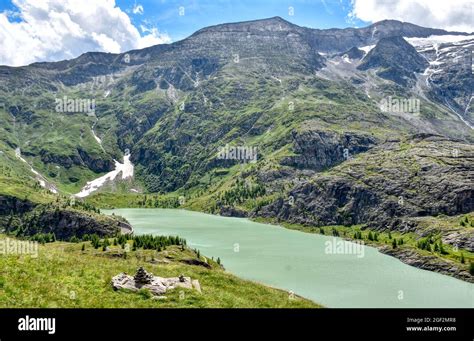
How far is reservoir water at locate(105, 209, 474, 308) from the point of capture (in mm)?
81938

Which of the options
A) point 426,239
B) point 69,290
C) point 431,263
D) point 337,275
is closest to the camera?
point 69,290

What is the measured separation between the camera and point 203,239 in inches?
6747

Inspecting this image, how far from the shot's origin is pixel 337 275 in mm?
103938

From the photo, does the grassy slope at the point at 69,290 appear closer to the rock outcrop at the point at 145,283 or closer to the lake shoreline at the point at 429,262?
the rock outcrop at the point at 145,283

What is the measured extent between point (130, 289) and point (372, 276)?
82.7 m

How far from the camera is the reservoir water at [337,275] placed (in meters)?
81.9

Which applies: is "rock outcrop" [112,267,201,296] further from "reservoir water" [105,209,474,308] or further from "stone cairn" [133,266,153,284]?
"reservoir water" [105,209,474,308]
